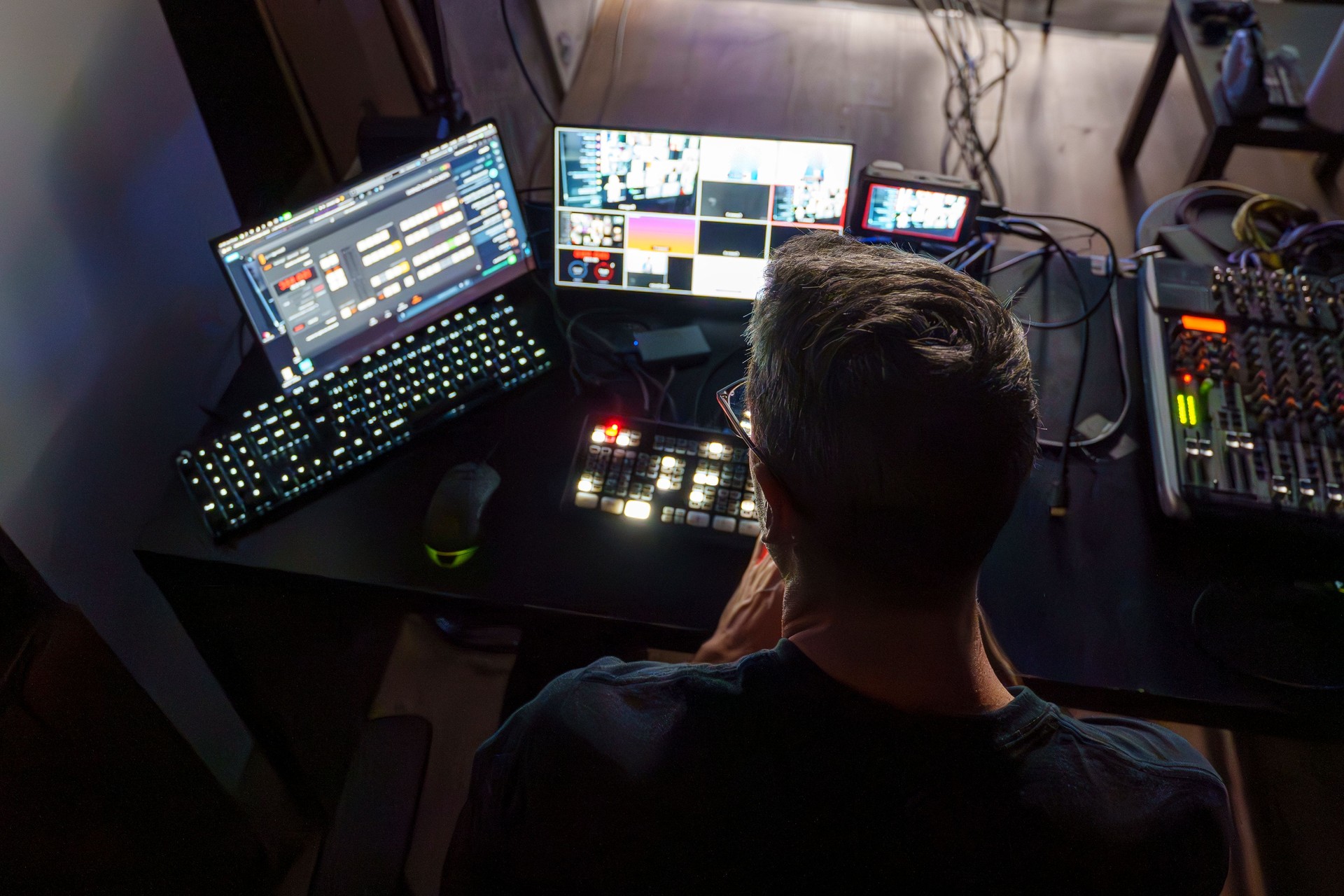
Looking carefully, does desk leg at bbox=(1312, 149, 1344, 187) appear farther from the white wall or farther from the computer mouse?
the white wall

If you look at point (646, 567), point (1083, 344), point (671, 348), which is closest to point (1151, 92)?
point (1083, 344)

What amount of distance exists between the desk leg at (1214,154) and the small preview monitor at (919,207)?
97 cm

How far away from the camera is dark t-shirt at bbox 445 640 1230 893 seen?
71cm

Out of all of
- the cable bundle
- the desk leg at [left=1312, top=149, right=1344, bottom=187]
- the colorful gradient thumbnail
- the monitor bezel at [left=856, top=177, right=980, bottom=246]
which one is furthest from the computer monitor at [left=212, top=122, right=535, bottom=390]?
the desk leg at [left=1312, top=149, right=1344, bottom=187]

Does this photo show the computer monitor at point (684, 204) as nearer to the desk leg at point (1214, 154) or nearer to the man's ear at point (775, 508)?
the man's ear at point (775, 508)

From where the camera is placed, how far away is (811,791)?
714mm

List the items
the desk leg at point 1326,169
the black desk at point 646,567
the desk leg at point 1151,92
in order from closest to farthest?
the black desk at point 646,567 < the desk leg at point 1151,92 < the desk leg at point 1326,169

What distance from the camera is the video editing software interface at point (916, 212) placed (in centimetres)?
150

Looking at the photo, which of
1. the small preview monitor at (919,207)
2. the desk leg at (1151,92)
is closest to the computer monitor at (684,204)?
the small preview monitor at (919,207)

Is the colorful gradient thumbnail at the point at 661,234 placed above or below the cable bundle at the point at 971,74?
above

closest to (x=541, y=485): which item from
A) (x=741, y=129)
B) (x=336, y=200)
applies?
(x=336, y=200)

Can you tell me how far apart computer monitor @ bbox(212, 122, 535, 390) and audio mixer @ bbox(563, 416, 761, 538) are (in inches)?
14.6

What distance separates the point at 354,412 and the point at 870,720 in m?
0.93

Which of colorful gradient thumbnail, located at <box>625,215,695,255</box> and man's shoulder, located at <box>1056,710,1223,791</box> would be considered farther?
colorful gradient thumbnail, located at <box>625,215,695,255</box>
